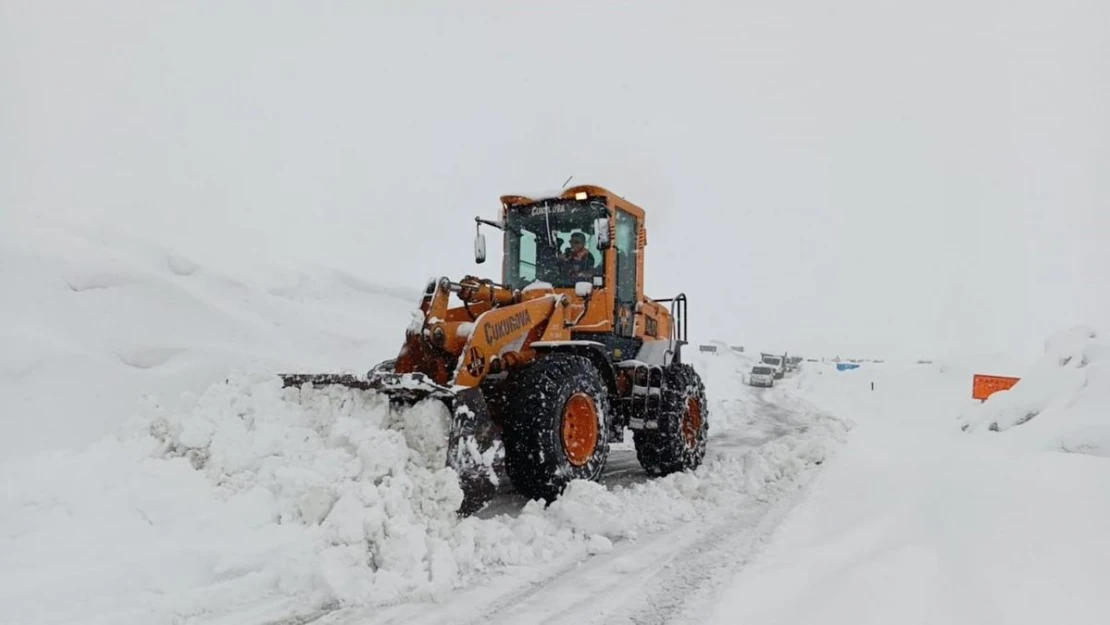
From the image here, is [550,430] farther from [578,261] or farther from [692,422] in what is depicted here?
[692,422]

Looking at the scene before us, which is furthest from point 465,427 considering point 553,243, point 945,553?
point 553,243

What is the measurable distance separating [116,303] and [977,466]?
9.89 m

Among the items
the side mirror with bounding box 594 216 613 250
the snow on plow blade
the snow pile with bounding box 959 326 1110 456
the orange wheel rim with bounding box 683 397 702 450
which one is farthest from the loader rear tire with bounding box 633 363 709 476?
the snow pile with bounding box 959 326 1110 456

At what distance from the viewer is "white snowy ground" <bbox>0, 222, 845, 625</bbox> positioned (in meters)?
3.09

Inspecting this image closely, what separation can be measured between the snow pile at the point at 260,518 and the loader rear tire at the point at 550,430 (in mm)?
224

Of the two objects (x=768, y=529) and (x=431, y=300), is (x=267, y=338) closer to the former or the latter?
(x=431, y=300)

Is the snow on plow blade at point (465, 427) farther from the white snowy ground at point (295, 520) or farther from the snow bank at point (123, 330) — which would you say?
the snow bank at point (123, 330)

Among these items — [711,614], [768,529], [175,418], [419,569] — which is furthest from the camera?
[768,529]

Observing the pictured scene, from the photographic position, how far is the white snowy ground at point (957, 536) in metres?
2.88

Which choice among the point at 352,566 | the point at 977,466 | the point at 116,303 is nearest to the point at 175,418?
the point at 352,566

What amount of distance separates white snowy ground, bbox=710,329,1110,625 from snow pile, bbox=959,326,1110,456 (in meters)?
0.03

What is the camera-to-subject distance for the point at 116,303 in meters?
8.38

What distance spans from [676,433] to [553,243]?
233 cm

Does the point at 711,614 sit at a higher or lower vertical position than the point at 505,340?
lower
